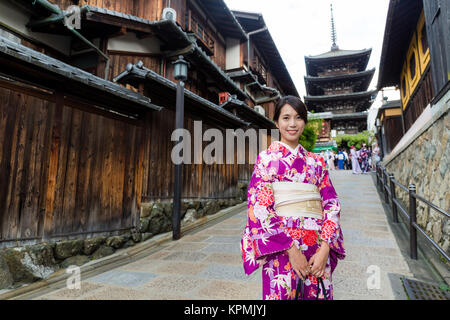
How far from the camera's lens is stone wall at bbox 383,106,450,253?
4062 mm

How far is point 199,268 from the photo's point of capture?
3850 mm

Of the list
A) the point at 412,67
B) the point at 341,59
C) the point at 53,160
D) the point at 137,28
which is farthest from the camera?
the point at 341,59

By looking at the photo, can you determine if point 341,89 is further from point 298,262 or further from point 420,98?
point 298,262

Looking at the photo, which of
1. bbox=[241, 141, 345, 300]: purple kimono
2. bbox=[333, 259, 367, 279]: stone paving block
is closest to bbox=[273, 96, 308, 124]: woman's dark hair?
bbox=[241, 141, 345, 300]: purple kimono

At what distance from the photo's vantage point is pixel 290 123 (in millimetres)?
1734

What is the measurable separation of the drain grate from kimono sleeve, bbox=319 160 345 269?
5.99 feet

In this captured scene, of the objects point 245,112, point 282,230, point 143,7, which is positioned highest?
point 143,7

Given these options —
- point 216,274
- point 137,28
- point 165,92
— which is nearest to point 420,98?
point 165,92

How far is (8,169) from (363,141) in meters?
35.7

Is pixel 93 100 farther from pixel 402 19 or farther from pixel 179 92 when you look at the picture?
pixel 402 19

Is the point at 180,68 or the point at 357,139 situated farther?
the point at 357,139

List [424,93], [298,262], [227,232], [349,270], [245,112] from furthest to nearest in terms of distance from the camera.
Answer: [245,112] < [424,93] < [227,232] < [349,270] < [298,262]

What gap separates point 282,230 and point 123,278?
3097mm

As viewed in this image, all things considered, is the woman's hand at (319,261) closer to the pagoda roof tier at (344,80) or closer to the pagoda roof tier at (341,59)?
the pagoda roof tier at (344,80)
